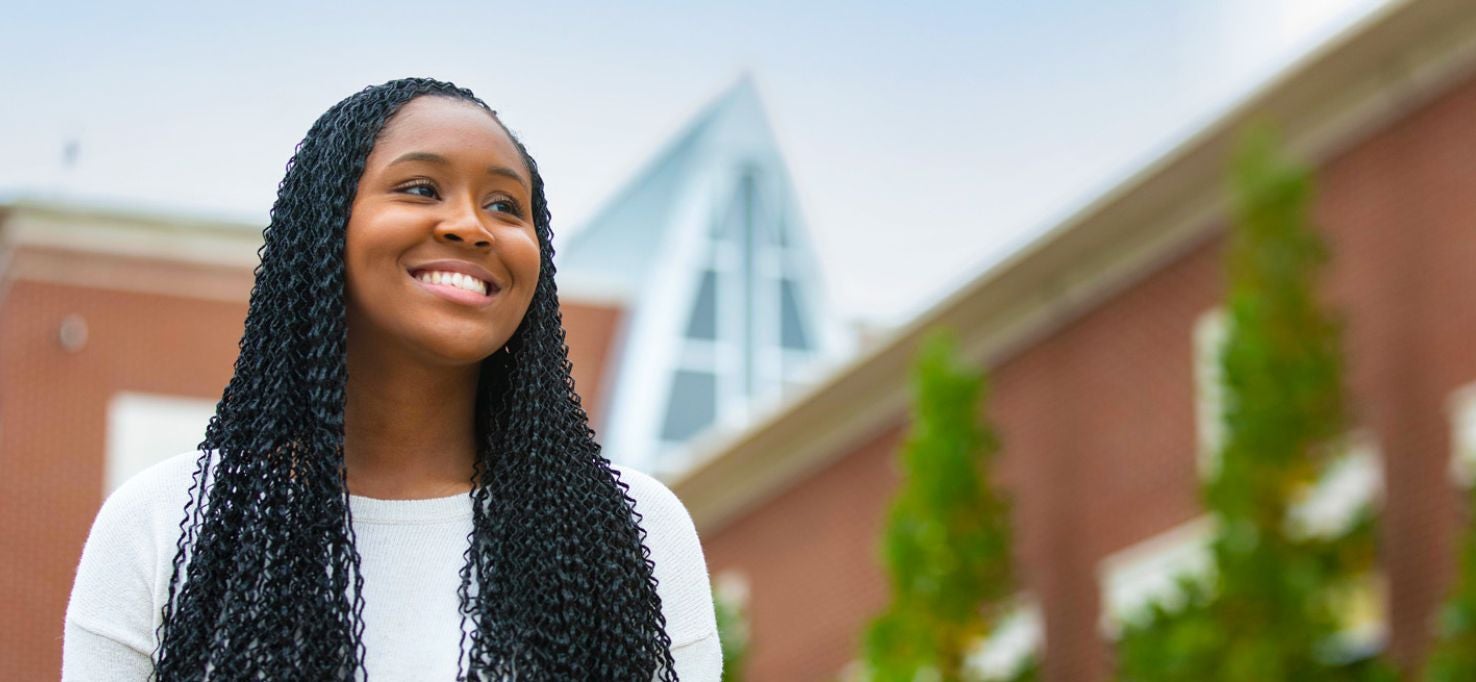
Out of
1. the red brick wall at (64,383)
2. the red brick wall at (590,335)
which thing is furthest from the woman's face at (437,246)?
the red brick wall at (590,335)

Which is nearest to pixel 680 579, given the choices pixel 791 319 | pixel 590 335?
pixel 590 335

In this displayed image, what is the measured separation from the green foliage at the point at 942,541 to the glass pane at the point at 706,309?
12.8m

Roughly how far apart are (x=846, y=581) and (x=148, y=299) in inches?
346

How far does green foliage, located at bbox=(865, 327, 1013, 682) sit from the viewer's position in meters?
15.1

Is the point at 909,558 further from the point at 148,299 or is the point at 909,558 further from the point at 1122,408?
the point at 148,299

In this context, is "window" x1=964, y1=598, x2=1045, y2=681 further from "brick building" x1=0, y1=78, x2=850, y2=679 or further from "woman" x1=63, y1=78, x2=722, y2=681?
"woman" x1=63, y1=78, x2=722, y2=681

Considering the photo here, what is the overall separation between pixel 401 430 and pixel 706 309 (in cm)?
2623

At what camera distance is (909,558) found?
15250 millimetres

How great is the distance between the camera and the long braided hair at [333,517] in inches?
87.4

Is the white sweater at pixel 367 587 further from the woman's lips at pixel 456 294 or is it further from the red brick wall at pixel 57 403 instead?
the red brick wall at pixel 57 403

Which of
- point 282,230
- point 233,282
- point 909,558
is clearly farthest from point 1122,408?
point 282,230

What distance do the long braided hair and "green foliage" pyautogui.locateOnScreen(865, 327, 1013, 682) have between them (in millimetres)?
12821

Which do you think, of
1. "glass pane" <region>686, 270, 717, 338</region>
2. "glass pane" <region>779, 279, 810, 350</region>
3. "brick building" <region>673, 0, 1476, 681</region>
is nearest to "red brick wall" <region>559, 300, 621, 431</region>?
"glass pane" <region>686, 270, 717, 338</region>

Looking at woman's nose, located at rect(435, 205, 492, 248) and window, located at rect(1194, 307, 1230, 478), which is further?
window, located at rect(1194, 307, 1230, 478)
